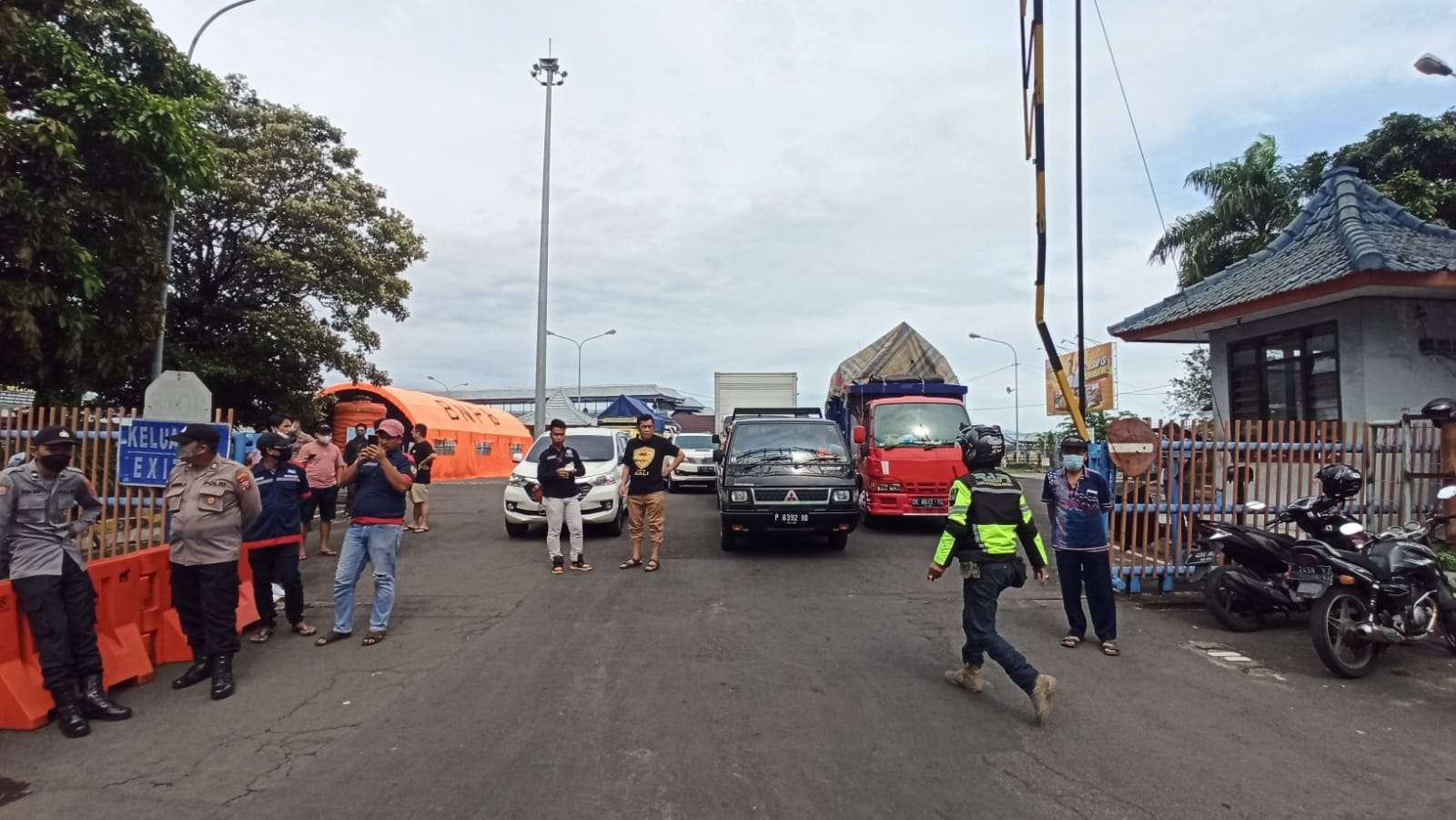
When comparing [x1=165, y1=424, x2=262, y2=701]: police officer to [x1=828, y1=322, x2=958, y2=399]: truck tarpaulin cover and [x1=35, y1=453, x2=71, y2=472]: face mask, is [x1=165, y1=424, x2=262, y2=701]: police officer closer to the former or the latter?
[x1=35, y1=453, x2=71, y2=472]: face mask

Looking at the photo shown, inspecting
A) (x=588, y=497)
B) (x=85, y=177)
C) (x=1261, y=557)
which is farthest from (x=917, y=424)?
(x=85, y=177)

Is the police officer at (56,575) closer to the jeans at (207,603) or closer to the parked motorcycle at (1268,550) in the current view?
the jeans at (207,603)

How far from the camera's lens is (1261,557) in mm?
6887

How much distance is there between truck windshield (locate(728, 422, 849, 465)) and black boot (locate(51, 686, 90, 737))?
24.2 ft

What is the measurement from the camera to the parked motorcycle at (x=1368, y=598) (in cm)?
582

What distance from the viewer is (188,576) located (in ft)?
18.3

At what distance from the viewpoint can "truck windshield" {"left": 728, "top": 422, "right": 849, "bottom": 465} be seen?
11.0 meters

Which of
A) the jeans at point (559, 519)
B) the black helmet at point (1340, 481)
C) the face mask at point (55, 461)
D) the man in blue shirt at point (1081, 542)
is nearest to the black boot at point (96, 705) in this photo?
the face mask at point (55, 461)

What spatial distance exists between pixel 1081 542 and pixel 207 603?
6.29m

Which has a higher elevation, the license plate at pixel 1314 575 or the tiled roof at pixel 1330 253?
the tiled roof at pixel 1330 253

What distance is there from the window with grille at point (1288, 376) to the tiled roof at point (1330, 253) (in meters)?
0.94

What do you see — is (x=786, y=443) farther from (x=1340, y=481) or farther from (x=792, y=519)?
(x=1340, y=481)

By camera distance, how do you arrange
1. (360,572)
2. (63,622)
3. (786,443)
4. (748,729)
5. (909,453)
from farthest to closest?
(909,453) < (786,443) < (360,572) < (63,622) < (748,729)

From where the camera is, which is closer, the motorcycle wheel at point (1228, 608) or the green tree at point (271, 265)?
the motorcycle wheel at point (1228, 608)
